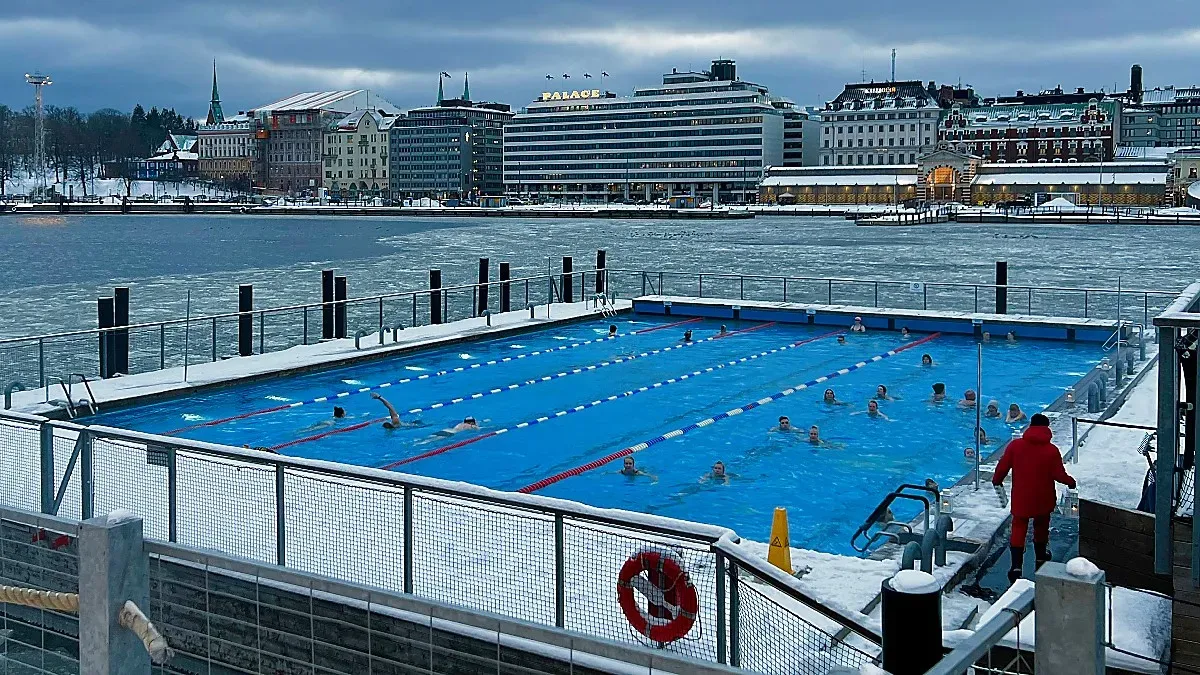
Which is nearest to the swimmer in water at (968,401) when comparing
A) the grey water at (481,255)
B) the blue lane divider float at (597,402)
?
the blue lane divider float at (597,402)

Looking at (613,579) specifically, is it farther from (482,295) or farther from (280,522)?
(482,295)

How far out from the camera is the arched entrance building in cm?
19425

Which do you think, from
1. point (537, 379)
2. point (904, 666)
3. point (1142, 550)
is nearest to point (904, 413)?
point (537, 379)

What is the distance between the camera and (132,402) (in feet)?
76.0

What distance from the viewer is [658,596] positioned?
8375 millimetres

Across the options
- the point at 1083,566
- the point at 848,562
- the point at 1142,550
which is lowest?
the point at 848,562

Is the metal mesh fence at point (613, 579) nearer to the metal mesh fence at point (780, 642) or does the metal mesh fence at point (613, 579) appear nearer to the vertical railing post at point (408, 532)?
the metal mesh fence at point (780, 642)

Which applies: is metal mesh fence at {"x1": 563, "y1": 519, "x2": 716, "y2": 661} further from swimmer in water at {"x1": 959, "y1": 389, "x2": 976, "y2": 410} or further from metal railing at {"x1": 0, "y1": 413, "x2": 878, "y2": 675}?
swimmer in water at {"x1": 959, "y1": 389, "x2": 976, "y2": 410}

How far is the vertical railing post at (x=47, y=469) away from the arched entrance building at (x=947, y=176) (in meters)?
193

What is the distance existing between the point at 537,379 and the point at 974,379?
9825mm

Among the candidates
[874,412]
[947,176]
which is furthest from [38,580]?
[947,176]

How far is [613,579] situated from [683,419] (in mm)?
15114

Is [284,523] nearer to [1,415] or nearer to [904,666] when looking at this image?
[1,415]

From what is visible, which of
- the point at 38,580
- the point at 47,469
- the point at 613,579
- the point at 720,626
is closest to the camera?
the point at 720,626
